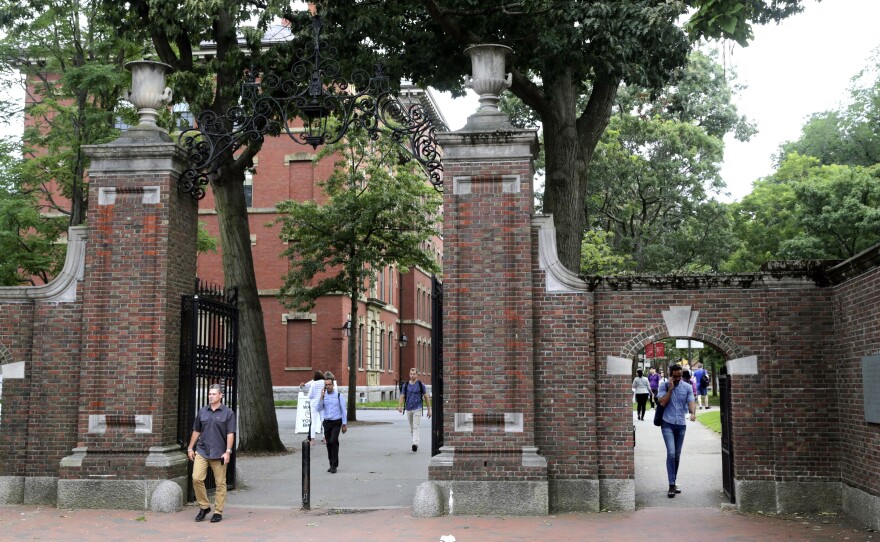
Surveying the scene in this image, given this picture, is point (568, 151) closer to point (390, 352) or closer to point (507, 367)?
point (507, 367)

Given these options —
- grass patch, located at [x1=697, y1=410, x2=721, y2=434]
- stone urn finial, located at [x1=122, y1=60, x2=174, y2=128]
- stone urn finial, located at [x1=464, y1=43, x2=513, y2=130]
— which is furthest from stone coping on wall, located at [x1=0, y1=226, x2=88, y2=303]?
grass patch, located at [x1=697, y1=410, x2=721, y2=434]

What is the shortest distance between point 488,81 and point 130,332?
5.87m

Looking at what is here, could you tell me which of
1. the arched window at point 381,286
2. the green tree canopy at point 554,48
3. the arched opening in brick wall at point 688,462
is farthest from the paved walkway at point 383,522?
the arched window at point 381,286

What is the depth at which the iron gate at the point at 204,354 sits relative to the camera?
12562 mm

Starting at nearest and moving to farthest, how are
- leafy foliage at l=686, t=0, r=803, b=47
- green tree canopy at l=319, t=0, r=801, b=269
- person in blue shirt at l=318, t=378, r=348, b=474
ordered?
1. leafy foliage at l=686, t=0, r=803, b=47
2. green tree canopy at l=319, t=0, r=801, b=269
3. person in blue shirt at l=318, t=378, r=348, b=474

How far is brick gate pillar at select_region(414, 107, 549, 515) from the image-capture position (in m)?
11.4

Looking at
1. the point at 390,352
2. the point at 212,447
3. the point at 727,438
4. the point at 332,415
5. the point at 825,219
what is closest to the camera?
the point at 212,447

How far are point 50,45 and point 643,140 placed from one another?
76.8ft

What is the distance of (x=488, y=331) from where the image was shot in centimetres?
1178

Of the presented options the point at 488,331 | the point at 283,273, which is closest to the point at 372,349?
the point at 283,273

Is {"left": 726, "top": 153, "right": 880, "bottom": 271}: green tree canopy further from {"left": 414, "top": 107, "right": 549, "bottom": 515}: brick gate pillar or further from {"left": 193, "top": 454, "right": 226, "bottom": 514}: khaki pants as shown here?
{"left": 193, "top": 454, "right": 226, "bottom": 514}: khaki pants

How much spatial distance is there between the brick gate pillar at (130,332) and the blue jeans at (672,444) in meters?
6.84

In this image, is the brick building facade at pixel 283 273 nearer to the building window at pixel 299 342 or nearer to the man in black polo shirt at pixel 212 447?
the building window at pixel 299 342

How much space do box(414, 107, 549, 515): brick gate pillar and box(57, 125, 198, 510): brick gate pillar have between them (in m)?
3.70
